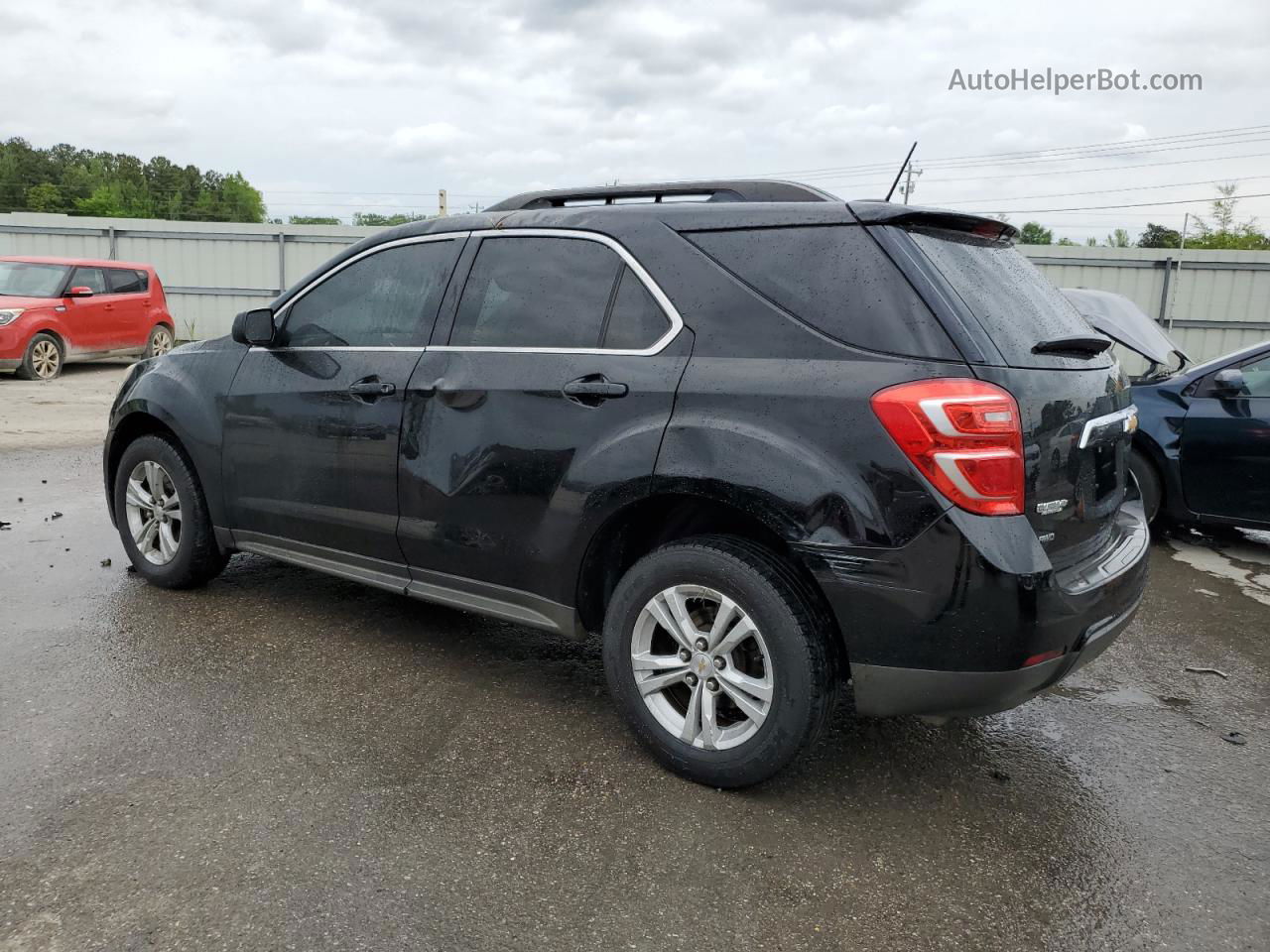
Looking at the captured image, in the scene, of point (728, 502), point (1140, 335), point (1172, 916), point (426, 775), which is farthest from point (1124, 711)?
point (1140, 335)

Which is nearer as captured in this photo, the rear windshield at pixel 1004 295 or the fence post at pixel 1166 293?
the rear windshield at pixel 1004 295

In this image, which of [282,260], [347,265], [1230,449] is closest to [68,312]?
[282,260]

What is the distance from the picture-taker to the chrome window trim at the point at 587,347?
10.1 feet

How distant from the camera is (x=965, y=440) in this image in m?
2.56

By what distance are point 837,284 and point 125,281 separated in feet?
50.0

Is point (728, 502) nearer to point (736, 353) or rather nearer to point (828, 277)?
point (736, 353)

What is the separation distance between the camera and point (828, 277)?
2.86m

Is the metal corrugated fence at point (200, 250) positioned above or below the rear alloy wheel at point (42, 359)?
above

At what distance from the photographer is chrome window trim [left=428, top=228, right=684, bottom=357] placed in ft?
A: 10.1

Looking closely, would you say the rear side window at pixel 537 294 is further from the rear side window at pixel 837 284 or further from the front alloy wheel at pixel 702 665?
the front alloy wheel at pixel 702 665

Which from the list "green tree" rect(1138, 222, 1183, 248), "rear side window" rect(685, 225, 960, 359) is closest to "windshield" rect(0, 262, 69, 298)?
"rear side window" rect(685, 225, 960, 359)

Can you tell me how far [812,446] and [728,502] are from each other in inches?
12.0

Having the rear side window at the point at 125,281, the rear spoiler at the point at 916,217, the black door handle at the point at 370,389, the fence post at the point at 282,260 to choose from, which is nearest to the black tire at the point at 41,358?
the rear side window at the point at 125,281

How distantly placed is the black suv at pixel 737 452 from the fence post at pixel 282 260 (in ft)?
60.5
